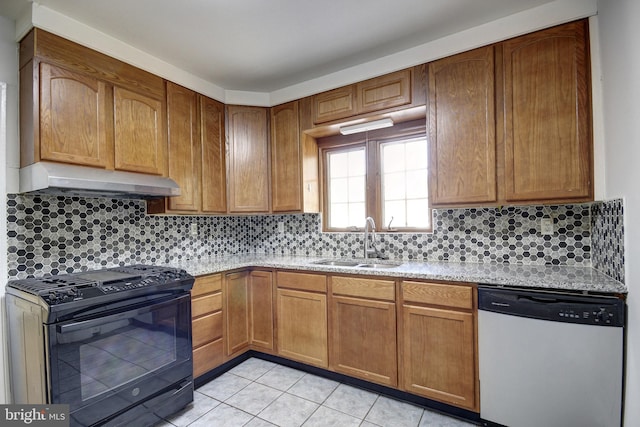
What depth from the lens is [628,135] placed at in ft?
4.65

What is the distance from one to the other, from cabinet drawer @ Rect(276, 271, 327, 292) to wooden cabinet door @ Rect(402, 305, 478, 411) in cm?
67

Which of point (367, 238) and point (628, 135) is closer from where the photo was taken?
point (628, 135)

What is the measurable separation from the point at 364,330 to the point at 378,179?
1357mm

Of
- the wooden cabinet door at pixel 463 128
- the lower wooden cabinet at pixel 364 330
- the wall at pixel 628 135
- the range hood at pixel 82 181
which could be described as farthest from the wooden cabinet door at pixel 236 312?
the wall at pixel 628 135

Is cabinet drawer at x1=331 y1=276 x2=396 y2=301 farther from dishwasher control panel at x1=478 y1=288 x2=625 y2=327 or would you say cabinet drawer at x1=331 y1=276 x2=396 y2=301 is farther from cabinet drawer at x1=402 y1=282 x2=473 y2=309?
dishwasher control panel at x1=478 y1=288 x2=625 y2=327

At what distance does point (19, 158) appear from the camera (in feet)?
6.03

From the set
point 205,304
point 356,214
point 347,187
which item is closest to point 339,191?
point 347,187

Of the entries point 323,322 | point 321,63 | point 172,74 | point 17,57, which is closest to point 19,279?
point 17,57

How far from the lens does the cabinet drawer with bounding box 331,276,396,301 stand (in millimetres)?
2089

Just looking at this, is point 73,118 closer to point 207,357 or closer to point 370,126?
point 207,357

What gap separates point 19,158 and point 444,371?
296 centimetres

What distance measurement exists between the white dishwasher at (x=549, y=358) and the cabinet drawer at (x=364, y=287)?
565 millimetres

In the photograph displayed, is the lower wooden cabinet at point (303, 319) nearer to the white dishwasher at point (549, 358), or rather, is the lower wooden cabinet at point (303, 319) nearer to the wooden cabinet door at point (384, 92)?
the white dishwasher at point (549, 358)

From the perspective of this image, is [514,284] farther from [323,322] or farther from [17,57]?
[17,57]
